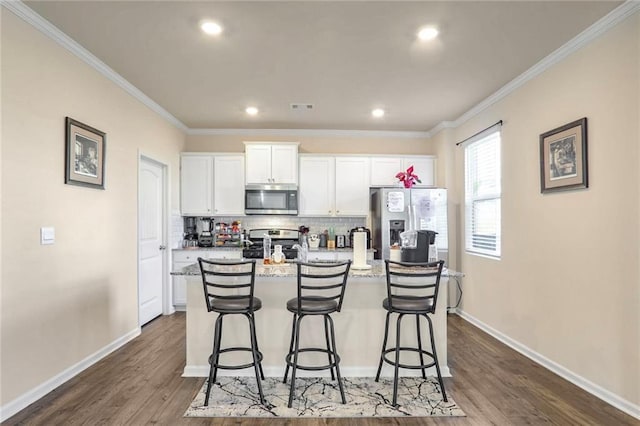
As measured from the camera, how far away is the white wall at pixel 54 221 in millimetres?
2273

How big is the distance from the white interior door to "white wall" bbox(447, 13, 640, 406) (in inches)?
160

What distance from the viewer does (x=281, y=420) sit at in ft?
7.36

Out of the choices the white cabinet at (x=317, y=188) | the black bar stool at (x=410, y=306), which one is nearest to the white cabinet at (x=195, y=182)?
the white cabinet at (x=317, y=188)

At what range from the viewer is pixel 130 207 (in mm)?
3715

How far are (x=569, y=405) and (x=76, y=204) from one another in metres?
4.01

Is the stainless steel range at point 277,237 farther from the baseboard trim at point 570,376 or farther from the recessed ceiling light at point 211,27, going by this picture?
the recessed ceiling light at point 211,27

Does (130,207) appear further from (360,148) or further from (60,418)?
(360,148)

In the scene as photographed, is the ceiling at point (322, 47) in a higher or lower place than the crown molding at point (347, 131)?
higher

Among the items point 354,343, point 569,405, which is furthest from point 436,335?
point 569,405

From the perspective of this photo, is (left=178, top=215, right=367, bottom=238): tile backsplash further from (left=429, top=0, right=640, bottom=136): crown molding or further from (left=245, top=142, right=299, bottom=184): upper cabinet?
(left=429, top=0, right=640, bottom=136): crown molding

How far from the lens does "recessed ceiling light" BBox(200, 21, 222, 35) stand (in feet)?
8.17

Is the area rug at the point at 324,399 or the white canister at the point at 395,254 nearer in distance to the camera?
the area rug at the point at 324,399

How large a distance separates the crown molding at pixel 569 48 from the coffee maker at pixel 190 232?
4239 millimetres

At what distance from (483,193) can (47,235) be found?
436cm
